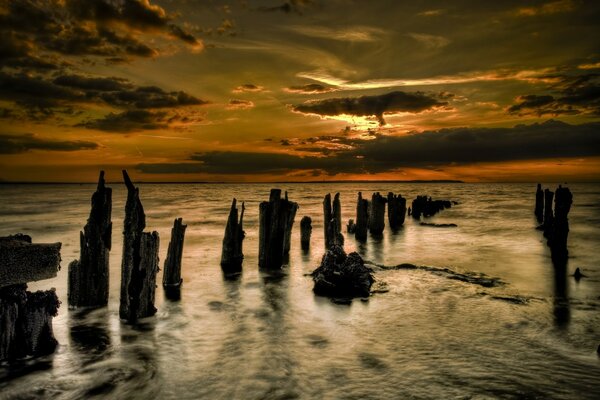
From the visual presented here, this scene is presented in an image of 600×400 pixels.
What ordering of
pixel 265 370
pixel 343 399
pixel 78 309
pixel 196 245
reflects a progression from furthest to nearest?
1. pixel 196 245
2. pixel 78 309
3. pixel 265 370
4. pixel 343 399

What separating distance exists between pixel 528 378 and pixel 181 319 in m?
6.58

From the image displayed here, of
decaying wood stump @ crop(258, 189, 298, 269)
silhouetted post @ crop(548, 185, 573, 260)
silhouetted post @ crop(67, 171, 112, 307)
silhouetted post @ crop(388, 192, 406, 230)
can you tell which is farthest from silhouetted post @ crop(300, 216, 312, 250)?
silhouetted post @ crop(67, 171, 112, 307)

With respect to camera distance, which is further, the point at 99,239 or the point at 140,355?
the point at 99,239

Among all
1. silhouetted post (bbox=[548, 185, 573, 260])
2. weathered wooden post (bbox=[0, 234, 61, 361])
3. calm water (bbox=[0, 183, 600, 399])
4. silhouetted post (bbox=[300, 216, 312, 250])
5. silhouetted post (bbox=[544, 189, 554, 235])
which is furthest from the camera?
silhouetted post (bbox=[544, 189, 554, 235])

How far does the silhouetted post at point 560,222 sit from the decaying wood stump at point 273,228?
10.6 metres

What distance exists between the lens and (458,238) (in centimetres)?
2338

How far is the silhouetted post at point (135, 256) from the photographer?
8008mm

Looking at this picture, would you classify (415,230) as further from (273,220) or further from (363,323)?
(363,323)

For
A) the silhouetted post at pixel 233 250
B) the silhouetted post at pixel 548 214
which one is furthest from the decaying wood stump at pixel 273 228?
the silhouetted post at pixel 548 214

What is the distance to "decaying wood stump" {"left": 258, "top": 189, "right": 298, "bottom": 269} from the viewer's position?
1316 centimetres

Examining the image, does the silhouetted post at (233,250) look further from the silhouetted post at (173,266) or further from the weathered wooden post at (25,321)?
the weathered wooden post at (25,321)

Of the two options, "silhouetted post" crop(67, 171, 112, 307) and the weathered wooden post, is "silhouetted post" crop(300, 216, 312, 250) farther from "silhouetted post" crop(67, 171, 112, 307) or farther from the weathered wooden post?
the weathered wooden post

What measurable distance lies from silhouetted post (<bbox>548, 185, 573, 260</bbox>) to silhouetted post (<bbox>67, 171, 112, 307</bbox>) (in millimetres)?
15929

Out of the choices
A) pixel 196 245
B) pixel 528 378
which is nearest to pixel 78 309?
pixel 528 378
